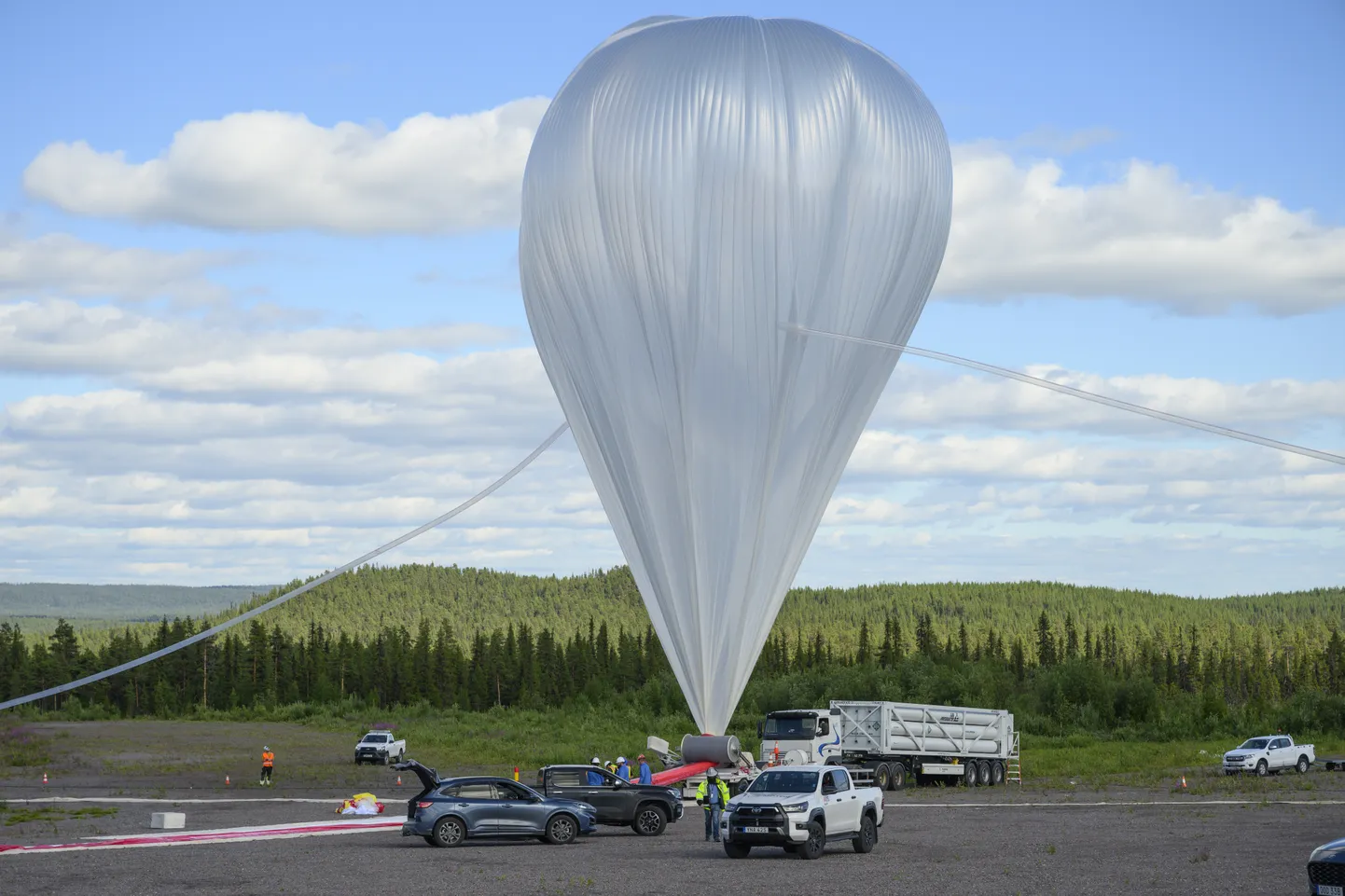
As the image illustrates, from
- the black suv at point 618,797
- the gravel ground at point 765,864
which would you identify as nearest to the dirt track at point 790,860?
the gravel ground at point 765,864

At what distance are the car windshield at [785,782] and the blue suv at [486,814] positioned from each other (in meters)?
4.40

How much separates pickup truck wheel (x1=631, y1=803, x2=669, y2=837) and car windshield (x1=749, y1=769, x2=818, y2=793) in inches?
206

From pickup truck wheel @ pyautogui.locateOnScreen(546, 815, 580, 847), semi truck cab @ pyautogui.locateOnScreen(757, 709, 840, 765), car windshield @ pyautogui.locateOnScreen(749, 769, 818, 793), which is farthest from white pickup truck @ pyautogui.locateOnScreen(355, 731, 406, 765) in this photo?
car windshield @ pyautogui.locateOnScreen(749, 769, 818, 793)

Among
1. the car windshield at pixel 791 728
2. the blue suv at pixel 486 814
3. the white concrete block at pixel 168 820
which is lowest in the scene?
the white concrete block at pixel 168 820

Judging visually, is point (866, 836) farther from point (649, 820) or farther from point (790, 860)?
point (649, 820)

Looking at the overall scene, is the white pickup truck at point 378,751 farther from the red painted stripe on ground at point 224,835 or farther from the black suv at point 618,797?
the black suv at point 618,797

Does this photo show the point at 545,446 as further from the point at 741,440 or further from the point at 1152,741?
the point at 1152,741

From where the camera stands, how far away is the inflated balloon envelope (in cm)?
2856

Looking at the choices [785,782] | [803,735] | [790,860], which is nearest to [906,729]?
[803,735]

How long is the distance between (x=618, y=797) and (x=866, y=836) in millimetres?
6427

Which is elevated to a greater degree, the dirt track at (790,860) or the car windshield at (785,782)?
the car windshield at (785,782)

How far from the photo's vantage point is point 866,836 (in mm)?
25844

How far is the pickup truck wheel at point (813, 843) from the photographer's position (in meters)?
24.6

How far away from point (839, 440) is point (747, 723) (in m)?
58.9
